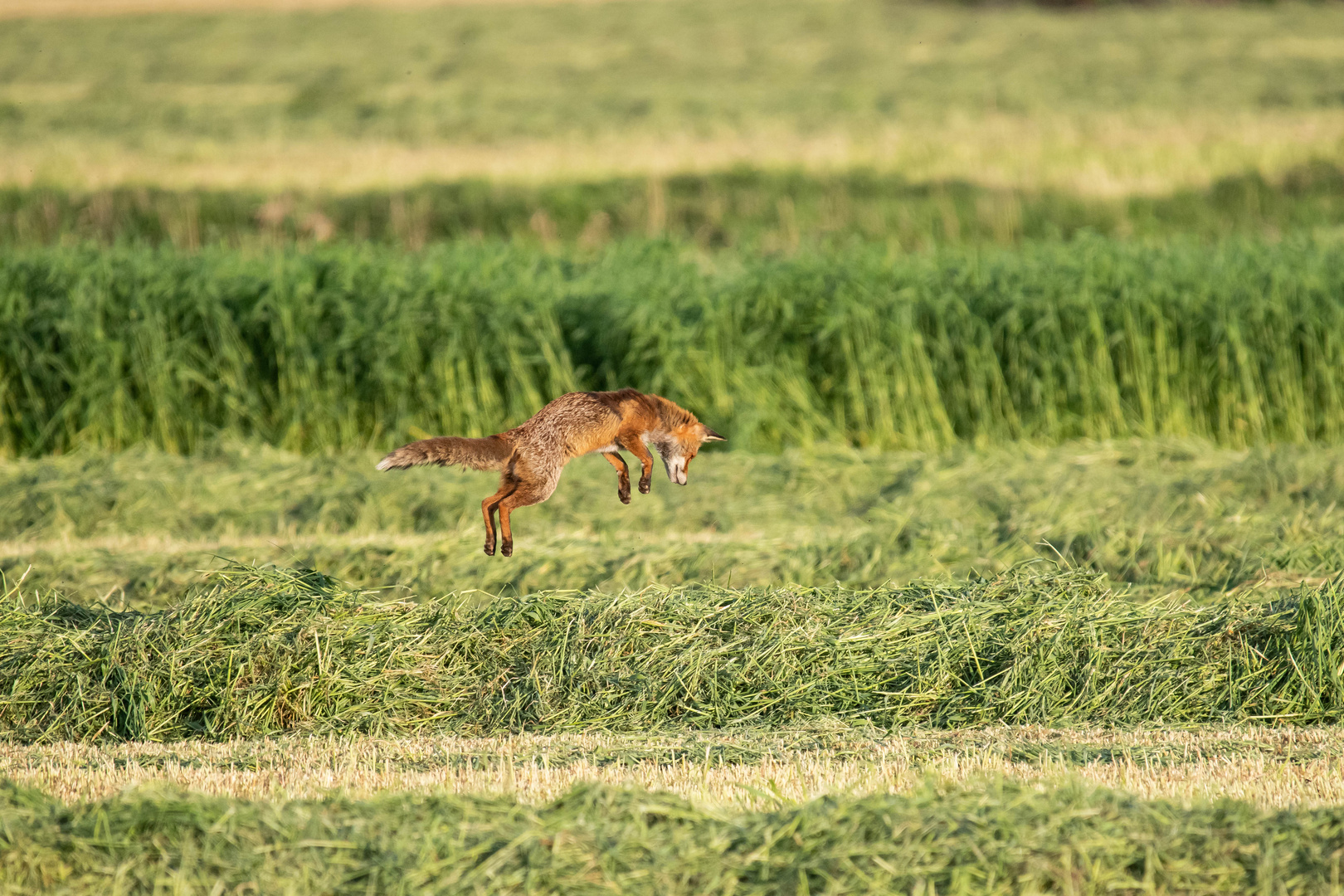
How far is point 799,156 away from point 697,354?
12.8m

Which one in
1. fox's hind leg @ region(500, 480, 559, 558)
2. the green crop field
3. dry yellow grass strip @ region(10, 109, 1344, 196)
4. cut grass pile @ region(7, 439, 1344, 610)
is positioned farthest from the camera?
dry yellow grass strip @ region(10, 109, 1344, 196)

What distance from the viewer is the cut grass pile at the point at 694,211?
19.7m

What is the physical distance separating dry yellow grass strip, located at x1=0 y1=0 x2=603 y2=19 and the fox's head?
123 feet

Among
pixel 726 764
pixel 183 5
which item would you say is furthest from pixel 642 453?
pixel 183 5

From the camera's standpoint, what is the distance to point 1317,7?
36625 mm

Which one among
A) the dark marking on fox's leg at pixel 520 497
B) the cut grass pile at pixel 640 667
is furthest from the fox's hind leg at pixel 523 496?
the cut grass pile at pixel 640 667

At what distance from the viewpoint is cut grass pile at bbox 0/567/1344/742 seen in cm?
553

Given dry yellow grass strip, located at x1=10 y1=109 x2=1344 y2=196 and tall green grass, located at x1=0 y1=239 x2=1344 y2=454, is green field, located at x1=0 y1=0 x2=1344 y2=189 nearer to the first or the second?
dry yellow grass strip, located at x1=10 y1=109 x2=1344 y2=196

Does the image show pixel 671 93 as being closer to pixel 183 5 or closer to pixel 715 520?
pixel 183 5

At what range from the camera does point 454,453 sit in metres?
3.21

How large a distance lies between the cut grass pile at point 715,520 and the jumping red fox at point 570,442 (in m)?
3.29

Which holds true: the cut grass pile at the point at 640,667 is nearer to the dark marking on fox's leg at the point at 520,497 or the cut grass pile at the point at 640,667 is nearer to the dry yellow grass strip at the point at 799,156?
the dark marking on fox's leg at the point at 520,497

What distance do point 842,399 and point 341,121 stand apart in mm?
17602

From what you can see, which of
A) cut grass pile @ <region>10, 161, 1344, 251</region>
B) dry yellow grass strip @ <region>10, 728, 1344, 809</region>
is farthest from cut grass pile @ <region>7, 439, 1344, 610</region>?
cut grass pile @ <region>10, 161, 1344, 251</region>
